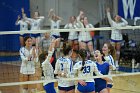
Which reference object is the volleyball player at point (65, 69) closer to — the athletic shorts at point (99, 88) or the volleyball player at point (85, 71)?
the volleyball player at point (85, 71)

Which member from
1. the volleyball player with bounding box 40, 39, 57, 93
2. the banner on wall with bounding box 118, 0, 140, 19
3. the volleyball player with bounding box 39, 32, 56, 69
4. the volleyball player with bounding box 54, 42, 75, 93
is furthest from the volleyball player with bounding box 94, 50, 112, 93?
the banner on wall with bounding box 118, 0, 140, 19

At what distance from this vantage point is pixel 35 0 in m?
18.5

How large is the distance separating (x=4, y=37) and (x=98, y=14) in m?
5.30

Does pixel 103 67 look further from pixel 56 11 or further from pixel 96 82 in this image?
pixel 56 11

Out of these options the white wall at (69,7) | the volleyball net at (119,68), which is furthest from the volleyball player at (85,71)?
the white wall at (69,7)

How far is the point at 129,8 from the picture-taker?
14.4m

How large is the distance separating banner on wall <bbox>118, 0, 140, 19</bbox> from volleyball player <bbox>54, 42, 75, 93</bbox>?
334 inches

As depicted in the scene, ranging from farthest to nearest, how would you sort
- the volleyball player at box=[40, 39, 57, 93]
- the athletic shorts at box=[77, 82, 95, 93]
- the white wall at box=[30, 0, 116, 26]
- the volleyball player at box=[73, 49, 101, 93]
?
the white wall at box=[30, 0, 116, 26], the volleyball player at box=[40, 39, 57, 93], the athletic shorts at box=[77, 82, 95, 93], the volleyball player at box=[73, 49, 101, 93]

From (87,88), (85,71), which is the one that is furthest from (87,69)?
(87,88)

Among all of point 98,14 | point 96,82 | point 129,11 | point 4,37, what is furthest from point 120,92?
point 98,14

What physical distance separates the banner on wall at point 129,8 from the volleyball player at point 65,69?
850 centimetres

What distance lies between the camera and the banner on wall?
14062 mm

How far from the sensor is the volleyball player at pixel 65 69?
19.8 ft

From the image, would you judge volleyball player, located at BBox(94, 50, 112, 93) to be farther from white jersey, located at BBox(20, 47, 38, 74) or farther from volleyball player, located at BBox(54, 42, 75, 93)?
white jersey, located at BBox(20, 47, 38, 74)
